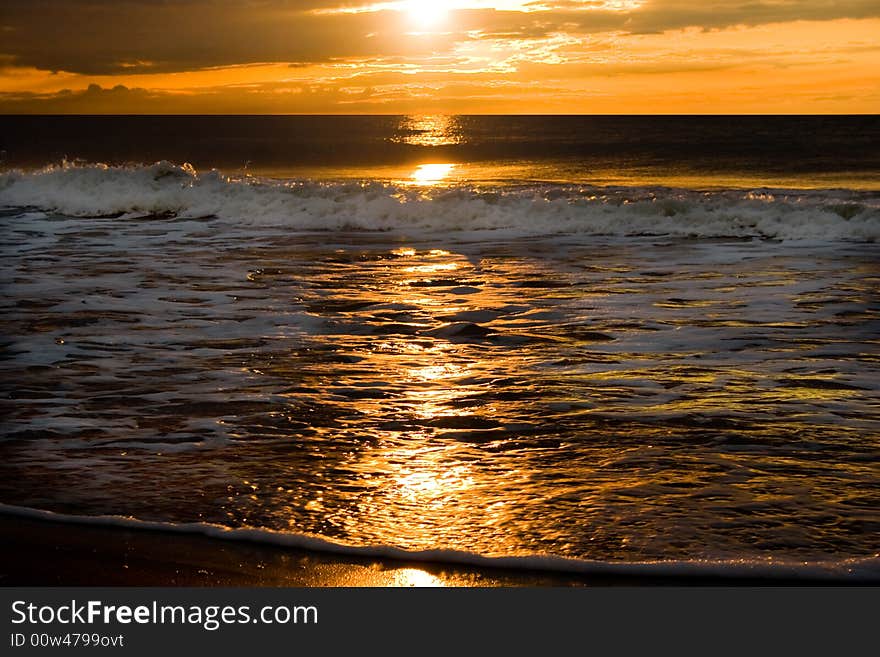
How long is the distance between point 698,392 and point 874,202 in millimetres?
18522

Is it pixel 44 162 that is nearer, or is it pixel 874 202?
pixel 874 202

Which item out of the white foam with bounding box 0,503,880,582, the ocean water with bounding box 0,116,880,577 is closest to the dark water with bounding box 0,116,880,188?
the ocean water with bounding box 0,116,880,577

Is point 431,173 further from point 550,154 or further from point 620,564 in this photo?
point 620,564

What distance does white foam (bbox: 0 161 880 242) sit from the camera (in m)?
22.5

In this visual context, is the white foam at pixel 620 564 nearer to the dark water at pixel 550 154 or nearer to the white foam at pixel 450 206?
the white foam at pixel 450 206

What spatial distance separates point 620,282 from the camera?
49.2 feet

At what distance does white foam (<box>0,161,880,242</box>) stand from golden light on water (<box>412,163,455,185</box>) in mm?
15340

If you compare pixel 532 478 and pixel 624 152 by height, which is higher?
pixel 624 152

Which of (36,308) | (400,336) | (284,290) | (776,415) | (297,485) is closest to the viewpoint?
(297,485)

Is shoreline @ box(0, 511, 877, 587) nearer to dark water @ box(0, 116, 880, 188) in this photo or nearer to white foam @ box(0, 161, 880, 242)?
white foam @ box(0, 161, 880, 242)

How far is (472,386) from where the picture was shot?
8914mm

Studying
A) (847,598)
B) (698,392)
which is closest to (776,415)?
→ (698,392)

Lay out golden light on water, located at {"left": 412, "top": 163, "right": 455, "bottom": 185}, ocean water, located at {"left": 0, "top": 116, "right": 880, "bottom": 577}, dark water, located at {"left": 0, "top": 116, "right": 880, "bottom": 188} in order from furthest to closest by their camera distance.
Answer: dark water, located at {"left": 0, "top": 116, "right": 880, "bottom": 188} → golden light on water, located at {"left": 412, "top": 163, "right": 455, "bottom": 185} → ocean water, located at {"left": 0, "top": 116, "right": 880, "bottom": 577}

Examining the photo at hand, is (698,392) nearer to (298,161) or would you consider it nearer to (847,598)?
(847,598)
